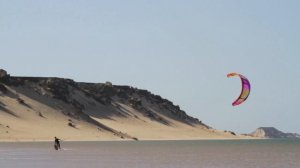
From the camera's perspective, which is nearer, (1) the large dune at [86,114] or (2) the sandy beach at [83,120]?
(2) the sandy beach at [83,120]

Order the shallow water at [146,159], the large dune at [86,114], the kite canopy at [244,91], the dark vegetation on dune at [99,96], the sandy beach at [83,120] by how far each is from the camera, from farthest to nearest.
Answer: the dark vegetation on dune at [99,96]
the large dune at [86,114]
the sandy beach at [83,120]
the kite canopy at [244,91]
the shallow water at [146,159]

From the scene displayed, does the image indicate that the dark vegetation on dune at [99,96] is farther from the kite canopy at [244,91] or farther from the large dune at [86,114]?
the kite canopy at [244,91]

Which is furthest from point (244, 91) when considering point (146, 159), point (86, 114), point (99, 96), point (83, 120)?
point (99, 96)

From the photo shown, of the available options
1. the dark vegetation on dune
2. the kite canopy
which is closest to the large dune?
the dark vegetation on dune

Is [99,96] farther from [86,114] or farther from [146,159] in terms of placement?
[146,159]

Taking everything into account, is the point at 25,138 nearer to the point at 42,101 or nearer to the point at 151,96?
the point at 42,101

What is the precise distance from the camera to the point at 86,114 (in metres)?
119

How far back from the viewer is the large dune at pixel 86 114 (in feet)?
324

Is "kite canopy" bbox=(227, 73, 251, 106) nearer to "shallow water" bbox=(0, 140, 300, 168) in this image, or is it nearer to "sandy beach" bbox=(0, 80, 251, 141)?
"shallow water" bbox=(0, 140, 300, 168)

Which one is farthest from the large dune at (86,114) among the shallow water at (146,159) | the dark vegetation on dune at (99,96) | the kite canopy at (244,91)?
the kite canopy at (244,91)

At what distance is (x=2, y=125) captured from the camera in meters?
91.1

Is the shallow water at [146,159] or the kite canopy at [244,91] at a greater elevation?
the kite canopy at [244,91]

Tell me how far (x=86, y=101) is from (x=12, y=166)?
10201cm

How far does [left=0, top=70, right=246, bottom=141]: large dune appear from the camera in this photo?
324 ft
